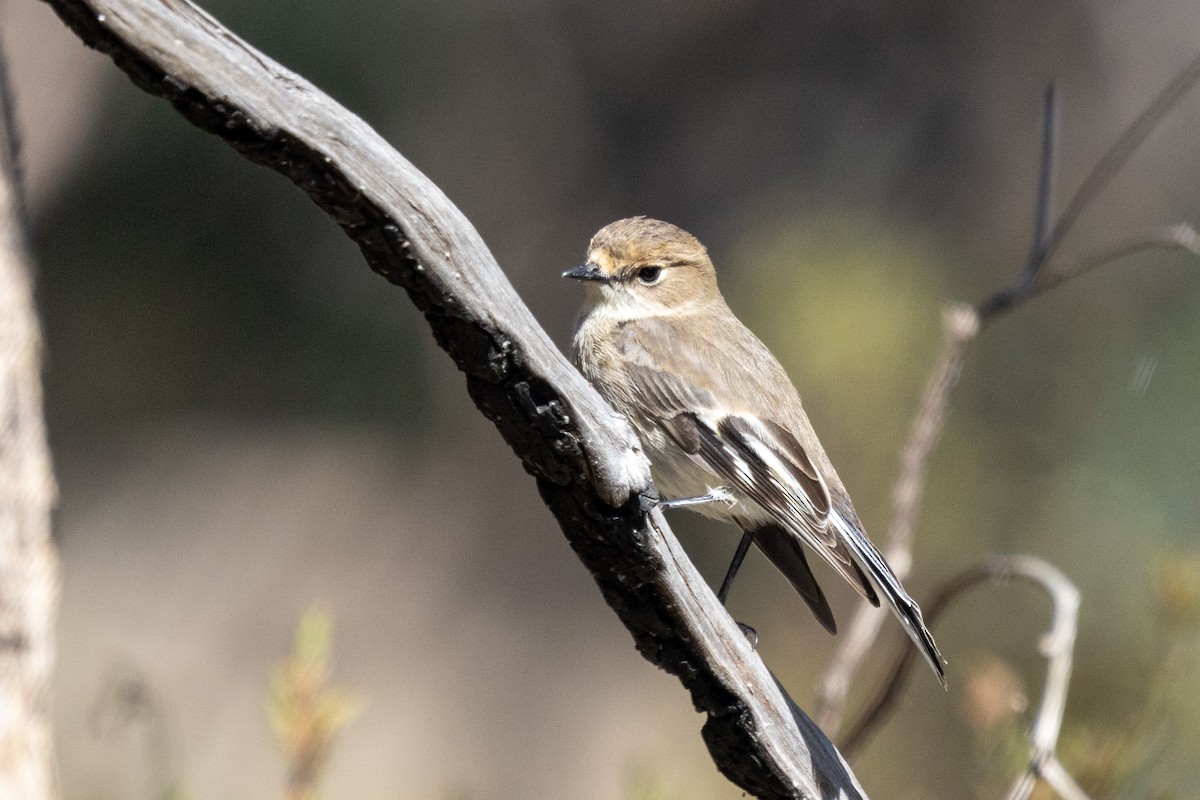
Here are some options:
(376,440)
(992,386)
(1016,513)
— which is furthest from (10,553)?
(376,440)

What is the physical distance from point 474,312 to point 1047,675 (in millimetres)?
1613

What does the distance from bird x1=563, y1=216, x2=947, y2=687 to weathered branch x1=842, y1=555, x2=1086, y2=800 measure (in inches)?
8.6

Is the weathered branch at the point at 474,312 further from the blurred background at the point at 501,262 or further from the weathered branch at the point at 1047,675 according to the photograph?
the blurred background at the point at 501,262

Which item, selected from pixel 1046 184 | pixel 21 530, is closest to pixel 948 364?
pixel 1046 184

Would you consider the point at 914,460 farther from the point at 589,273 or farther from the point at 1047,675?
the point at 589,273

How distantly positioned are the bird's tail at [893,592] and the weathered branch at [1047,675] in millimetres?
296

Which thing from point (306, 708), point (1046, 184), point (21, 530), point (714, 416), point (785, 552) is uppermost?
point (21, 530)

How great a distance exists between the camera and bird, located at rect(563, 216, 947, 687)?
2.64 m

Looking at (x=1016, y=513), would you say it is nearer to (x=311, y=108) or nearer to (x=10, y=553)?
(x=10, y=553)

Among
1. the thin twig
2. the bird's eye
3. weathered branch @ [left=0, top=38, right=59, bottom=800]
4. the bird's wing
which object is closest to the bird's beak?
the bird's eye

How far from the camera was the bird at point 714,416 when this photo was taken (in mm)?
2637

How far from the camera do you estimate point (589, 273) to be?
3.19 meters

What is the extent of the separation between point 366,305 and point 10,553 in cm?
580

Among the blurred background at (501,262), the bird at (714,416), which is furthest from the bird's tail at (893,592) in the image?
the blurred background at (501,262)
